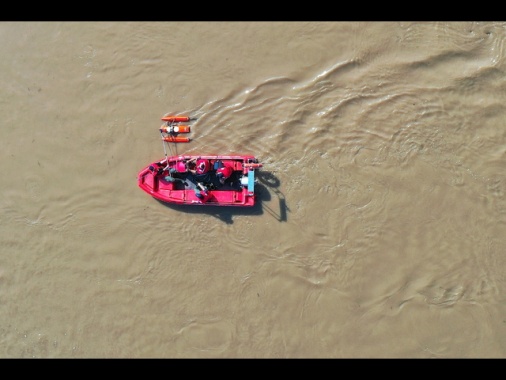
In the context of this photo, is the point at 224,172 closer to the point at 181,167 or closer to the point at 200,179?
the point at 200,179

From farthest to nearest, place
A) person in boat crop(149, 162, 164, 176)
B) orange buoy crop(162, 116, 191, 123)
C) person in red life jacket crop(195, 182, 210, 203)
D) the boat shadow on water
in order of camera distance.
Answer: orange buoy crop(162, 116, 191, 123)
the boat shadow on water
person in boat crop(149, 162, 164, 176)
person in red life jacket crop(195, 182, 210, 203)

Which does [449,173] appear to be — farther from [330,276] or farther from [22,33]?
[22,33]

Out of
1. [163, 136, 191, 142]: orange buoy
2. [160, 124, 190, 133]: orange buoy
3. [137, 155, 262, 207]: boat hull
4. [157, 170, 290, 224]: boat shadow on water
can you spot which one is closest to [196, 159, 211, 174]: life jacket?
[137, 155, 262, 207]: boat hull

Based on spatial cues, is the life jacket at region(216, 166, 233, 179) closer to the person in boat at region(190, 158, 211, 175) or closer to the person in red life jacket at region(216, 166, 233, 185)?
the person in red life jacket at region(216, 166, 233, 185)

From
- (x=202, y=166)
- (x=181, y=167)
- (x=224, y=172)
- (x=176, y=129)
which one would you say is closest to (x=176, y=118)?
(x=176, y=129)

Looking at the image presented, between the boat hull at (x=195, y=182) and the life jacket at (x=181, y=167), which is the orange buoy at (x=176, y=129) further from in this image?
the life jacket at (x=181, y=167)

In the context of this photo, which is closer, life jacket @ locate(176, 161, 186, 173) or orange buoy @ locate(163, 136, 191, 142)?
life jacket @ locate(176, 161, 186, 173)

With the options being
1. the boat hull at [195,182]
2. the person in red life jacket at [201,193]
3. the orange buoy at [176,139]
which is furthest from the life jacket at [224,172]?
the orange buoy at [176,139]
